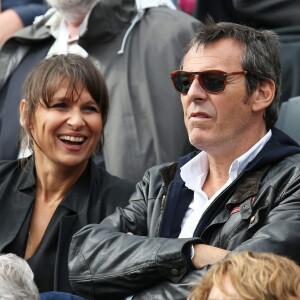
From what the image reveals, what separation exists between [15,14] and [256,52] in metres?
2.84

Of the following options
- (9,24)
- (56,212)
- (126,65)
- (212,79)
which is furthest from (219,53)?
(9,24)

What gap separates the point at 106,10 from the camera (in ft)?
19.3

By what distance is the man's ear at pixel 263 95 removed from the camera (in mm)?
4195

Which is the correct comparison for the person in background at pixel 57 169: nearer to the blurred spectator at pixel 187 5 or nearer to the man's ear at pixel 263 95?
the man's ear at pixel 263 95

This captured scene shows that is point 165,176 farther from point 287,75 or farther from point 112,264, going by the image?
point 287,75

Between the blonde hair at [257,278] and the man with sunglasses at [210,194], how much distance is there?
0.81 meters

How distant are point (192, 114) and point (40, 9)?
2.84 meters

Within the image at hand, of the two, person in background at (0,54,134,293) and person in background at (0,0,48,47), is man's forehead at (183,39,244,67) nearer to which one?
person in background at (0,54,134,293)

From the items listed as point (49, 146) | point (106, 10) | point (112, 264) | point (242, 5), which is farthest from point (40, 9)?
point (112, 264)

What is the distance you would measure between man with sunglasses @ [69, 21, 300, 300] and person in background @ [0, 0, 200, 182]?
112 cm

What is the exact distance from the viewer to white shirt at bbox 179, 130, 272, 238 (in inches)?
159

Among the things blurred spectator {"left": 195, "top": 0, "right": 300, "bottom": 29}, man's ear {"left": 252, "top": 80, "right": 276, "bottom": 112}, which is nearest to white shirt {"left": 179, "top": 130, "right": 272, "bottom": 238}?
man's ear {"left": 252, "top": 80, "right": 276, "bottom": 112}

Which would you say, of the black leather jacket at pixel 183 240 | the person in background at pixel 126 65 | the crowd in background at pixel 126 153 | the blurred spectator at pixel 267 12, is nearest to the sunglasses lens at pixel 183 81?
the crowd in background at pixel 126 153

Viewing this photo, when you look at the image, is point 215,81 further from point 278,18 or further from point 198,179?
point 278,18
